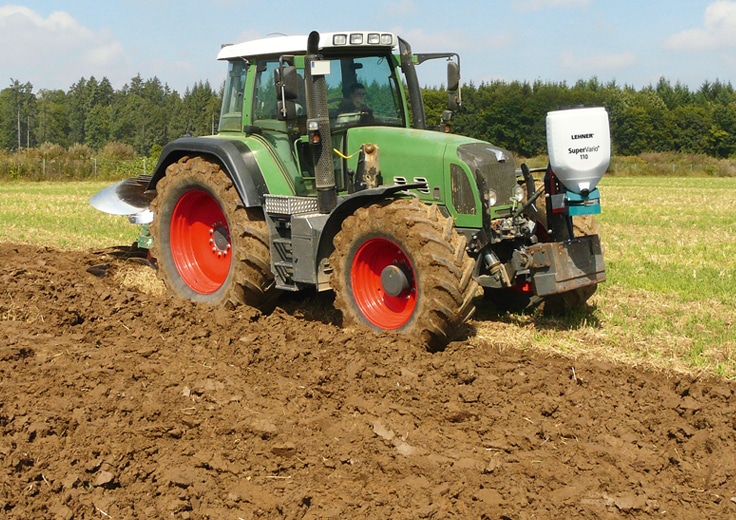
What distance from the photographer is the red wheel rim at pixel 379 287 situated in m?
6.65

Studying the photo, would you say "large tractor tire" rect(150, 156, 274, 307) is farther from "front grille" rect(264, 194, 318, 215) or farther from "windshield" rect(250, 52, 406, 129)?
"windshield" rect(250, 52, 406, 129)

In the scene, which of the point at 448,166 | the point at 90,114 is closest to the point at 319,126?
the point at 448,166

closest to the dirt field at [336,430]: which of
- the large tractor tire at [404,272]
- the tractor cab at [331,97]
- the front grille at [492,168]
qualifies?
the large tractor tire at [404,272]

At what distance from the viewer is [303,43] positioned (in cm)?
729

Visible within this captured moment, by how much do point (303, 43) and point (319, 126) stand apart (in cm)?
81

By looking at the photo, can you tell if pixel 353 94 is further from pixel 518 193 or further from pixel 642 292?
pixel 642 292

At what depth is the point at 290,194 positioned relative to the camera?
7.61 meters

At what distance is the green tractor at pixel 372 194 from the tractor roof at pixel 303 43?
13mm

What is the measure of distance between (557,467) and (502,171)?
3178mm

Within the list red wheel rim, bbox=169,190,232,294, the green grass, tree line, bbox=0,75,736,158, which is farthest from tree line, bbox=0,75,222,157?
red wheel rim, bbox=169,190,232,294

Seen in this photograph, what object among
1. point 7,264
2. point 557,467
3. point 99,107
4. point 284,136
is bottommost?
point 557,467

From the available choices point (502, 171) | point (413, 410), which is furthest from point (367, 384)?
point (502, 171)

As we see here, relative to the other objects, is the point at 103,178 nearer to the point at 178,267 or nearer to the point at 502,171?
the point at 178,267

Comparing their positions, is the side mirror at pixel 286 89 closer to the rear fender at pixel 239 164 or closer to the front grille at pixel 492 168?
the rear fender at pixel 239 164
